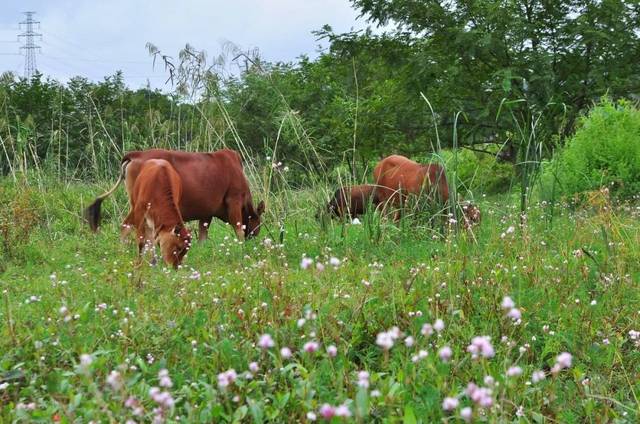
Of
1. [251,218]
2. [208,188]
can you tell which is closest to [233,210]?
[251,218]

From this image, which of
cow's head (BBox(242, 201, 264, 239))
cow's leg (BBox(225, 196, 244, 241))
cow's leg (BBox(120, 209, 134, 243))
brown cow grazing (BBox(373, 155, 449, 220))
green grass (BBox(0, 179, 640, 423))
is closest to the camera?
green grass (BBox(0, 179, 640, 423))

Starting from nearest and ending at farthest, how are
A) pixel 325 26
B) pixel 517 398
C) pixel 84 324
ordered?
1. pixel 517 398
2. pixel 84 324
3. pixel 325 26

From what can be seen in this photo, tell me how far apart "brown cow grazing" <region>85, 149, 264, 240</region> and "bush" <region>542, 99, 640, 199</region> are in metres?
4.31

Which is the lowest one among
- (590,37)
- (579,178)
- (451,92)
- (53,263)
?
(53,263)

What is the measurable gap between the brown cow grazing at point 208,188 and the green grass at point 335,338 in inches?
68.7

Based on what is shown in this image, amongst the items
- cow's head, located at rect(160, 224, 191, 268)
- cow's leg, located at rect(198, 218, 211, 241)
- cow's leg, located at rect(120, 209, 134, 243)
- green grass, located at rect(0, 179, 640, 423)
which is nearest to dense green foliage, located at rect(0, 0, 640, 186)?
cow's leg, located at rect(198, 218, 211, 241)

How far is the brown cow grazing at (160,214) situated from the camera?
583 cm

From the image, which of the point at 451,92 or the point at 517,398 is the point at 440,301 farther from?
the point at 451,92

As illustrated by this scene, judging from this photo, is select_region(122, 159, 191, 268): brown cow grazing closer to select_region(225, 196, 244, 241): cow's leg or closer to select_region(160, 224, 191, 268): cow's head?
select_region(160, 224, 191, 268): cow's head

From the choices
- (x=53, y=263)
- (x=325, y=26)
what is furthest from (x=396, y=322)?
(x=325, y=26)

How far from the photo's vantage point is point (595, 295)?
4.26 m

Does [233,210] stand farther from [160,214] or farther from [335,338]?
[335,338]

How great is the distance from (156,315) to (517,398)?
68.0 inches

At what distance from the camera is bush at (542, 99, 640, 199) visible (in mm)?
10117
